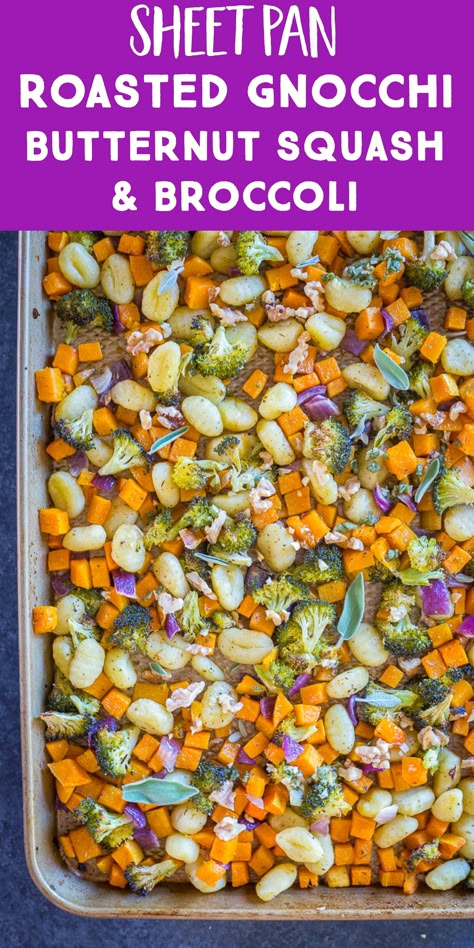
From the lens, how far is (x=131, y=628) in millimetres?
2029

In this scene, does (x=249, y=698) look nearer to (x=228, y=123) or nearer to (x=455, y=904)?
(x=455, y=904)

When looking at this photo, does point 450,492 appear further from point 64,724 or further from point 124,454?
point 64,724

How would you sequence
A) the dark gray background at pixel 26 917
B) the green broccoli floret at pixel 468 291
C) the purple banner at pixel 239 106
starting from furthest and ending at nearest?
the dark gray background at pixel 26 917 < the green broccoli floret at pixel 468 291 < the purple banner at pixel 239 106

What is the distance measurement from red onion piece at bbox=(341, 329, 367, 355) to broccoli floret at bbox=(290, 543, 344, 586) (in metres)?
0.44

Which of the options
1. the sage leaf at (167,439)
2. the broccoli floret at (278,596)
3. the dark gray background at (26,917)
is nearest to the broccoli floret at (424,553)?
the broccoli floret at (278,596)

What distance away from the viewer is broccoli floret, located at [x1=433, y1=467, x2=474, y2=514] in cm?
203

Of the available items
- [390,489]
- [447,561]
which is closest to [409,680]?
[447,561]

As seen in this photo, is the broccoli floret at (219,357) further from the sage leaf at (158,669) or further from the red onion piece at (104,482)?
the sage leaf at (158,669)

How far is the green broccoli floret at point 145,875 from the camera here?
6.70ft

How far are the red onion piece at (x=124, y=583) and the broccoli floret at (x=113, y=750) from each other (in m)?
0.31

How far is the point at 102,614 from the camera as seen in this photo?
207 cm

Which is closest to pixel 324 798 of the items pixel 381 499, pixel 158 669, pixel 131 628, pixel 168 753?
pixel 168 753

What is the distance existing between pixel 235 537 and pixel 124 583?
276 millimetres

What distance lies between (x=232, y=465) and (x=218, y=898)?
0.98m
